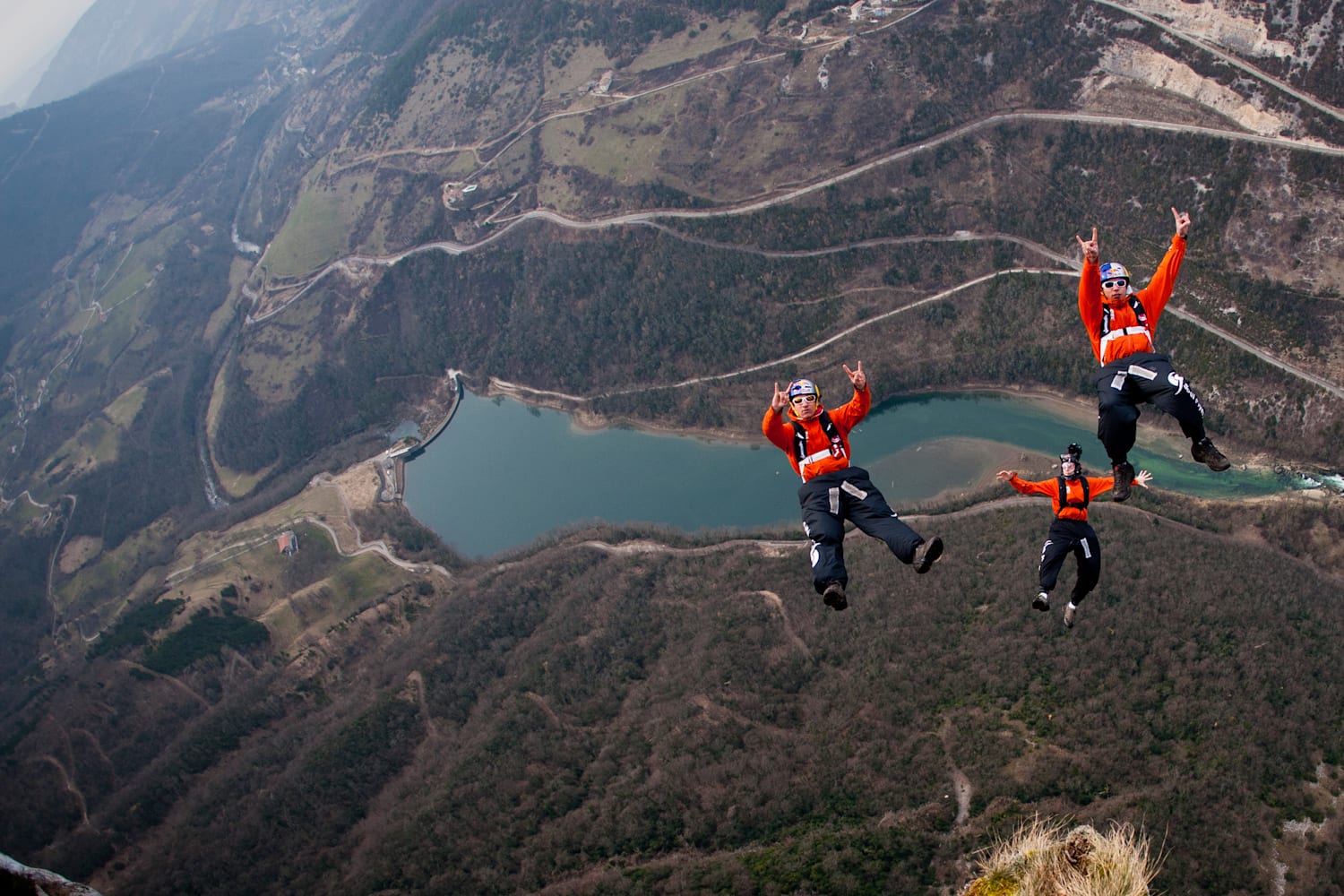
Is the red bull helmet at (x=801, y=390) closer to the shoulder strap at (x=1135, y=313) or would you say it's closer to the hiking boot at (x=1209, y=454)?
the shoulder strap at (x=1135, y=313)

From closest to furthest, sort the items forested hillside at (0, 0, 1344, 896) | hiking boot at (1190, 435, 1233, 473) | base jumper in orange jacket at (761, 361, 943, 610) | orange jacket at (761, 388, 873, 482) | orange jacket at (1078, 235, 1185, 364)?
hiking boot at (1190, 435, 1233, 473) < base jumper in orange jacket at (761, 361, 943, 610) < orange jacket at (1078, 235, 1185, 364) < orange jacket at (761, 388, 873, 482) < forested hillside at (0, 0, 1344, 896)

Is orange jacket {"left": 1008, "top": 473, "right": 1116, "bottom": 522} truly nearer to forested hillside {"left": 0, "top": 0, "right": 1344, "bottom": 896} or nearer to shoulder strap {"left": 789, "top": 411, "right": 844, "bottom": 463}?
shoulder strap {"left": 789, "top": 411, "right": 844, "bottom": 463}

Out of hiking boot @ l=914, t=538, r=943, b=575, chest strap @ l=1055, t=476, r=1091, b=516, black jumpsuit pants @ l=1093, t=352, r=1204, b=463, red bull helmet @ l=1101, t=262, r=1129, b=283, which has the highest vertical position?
red bull helmet @ l=1101, t=262, r=1129, b=283

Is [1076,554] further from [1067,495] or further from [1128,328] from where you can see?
[1128,328]

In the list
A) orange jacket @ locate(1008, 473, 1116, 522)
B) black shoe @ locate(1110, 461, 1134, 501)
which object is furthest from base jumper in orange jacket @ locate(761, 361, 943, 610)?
black shoe @ locate(1110, 461, 1134, 501)

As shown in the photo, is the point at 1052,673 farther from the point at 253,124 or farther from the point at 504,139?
the point at 253,124

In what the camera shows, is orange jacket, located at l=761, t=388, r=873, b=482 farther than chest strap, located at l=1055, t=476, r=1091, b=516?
No

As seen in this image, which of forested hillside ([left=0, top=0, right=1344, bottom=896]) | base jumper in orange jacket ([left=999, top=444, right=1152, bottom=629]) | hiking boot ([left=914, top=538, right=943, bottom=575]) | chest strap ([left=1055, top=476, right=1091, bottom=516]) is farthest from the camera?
forested hillside ([left=0, top=0, right=1344, bottom=896])

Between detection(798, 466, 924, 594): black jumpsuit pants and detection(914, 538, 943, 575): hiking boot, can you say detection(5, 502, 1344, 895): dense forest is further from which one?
detection(914, 538, 943, 575): hiking boot

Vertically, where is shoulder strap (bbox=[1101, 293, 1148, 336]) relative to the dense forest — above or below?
above
